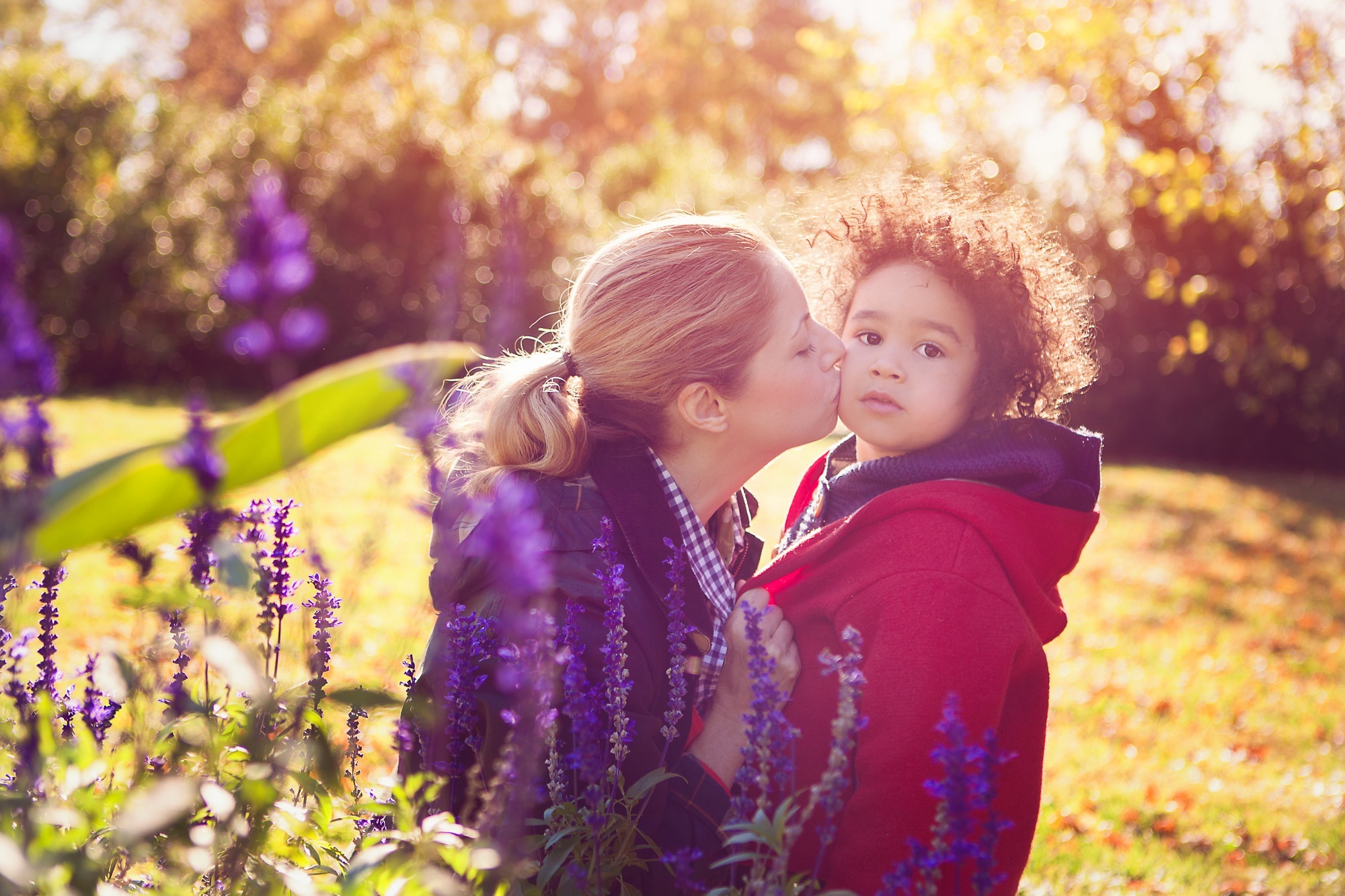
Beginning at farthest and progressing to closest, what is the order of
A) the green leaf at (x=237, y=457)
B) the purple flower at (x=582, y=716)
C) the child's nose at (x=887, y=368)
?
the child's nose at (x=887, y=368) → the purple flower at (x=582, y=716) → the green leaf at (x=237, y=457)

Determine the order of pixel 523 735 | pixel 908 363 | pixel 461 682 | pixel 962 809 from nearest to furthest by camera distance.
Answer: pixel 523 735 < pixel 962 809 < pixel 461 682 < pixel 908 363

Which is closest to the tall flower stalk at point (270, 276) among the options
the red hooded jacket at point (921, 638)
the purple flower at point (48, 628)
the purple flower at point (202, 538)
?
the purple flower at point (202, 538)

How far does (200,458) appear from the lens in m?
0.88

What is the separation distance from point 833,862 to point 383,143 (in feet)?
51.0

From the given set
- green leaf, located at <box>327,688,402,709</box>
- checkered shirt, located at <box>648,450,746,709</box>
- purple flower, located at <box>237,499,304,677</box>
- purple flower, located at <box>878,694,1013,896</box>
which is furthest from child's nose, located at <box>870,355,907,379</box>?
green leaf, located at <box>327,688,402,709</box>

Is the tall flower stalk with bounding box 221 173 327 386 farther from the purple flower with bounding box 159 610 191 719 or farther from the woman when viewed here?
the woman

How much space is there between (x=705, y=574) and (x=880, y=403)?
0.66 m

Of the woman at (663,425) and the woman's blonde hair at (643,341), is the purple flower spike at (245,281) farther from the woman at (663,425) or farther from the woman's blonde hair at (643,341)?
the woman's blonde hair at (643,341)

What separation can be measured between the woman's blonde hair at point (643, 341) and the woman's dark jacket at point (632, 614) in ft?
0.47

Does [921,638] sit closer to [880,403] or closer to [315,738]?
[880,403]

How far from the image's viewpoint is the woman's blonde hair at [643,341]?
98.3 inches

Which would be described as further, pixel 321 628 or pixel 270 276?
pixel 321 628

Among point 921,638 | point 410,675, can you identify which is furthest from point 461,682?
point 921,638

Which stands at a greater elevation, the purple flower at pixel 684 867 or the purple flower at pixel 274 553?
the purple flower at pixel 274 553
